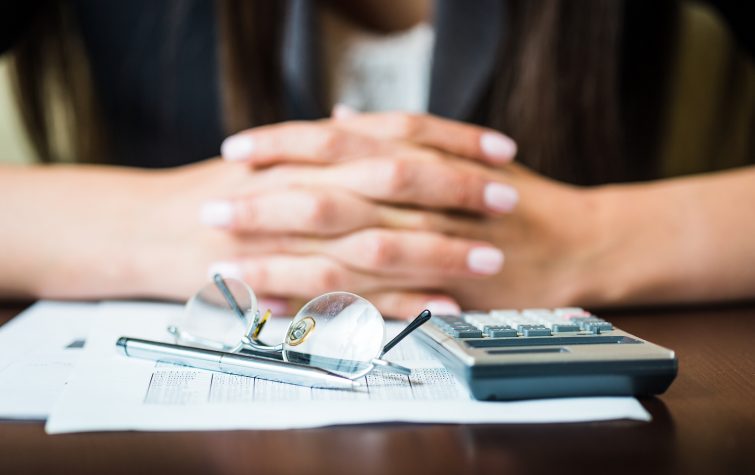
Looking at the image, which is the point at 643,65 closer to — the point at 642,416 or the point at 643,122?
the point at 643,122

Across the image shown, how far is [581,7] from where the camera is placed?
35.5 inches

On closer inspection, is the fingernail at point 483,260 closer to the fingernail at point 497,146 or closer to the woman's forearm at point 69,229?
the fingernail at point 497,146

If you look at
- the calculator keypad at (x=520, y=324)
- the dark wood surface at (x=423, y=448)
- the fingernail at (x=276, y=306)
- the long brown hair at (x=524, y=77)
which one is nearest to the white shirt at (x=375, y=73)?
the long brown hair at (x=524, y=77)

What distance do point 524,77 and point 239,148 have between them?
0.46m

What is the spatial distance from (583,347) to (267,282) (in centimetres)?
28

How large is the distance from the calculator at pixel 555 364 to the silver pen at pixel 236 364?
0.20ft

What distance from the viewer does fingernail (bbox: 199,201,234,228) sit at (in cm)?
55

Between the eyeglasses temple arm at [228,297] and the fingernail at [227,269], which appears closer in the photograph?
the eyeglasses temple arm at [228,297]

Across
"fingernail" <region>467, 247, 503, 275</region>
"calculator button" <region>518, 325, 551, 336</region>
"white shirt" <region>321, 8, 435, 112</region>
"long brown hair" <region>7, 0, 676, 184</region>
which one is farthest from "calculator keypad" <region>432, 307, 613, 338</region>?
"white shirt" <region>321, 8, 435, 112</region>

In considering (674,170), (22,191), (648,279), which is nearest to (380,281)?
(648,279)

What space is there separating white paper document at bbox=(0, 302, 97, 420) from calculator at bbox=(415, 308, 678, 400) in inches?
7.4

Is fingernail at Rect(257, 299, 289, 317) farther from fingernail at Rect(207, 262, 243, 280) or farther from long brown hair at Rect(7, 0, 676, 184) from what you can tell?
long brown hair at Rect(7, 0, 676, 184)

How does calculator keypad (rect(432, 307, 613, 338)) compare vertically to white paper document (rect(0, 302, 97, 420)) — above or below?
above

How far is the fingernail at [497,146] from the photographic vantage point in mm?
591
